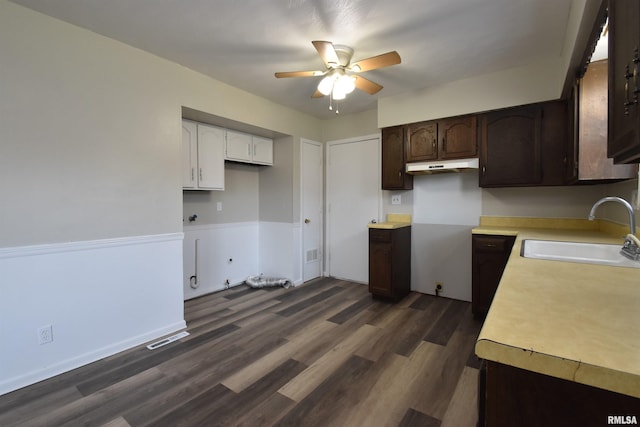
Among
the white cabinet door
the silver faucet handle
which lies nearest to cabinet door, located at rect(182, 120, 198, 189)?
the white cabinet door

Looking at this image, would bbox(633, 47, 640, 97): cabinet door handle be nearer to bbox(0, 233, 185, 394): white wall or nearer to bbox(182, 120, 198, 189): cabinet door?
bbox(0, 233, 185, 394): white wall

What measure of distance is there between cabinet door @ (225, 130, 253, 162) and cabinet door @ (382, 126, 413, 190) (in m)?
1.80

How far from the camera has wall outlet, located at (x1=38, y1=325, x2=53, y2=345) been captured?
80.7 inches

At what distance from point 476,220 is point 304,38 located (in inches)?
105

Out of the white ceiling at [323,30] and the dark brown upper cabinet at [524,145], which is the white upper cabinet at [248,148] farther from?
the dark brown upper cabinet at [524,145]

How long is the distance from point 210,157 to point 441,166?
8.77 feet

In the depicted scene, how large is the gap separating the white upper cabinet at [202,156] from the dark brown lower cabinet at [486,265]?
294 cm

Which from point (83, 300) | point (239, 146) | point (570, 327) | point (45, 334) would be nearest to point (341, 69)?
point (239, 146)

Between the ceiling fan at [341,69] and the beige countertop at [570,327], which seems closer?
the beige countertop at [570,327]

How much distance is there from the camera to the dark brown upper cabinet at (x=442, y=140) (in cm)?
317

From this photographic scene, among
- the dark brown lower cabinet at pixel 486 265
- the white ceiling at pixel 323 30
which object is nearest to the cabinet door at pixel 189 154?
the white ceiling at pixel 323 30

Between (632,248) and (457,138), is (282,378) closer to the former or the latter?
(632,248)

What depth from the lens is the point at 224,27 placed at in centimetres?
222

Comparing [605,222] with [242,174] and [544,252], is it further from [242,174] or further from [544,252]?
[242,174]
